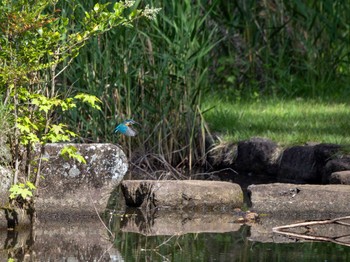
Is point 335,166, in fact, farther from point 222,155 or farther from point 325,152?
point 222,155

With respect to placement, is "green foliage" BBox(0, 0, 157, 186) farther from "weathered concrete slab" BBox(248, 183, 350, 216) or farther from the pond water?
"weathered concrete slab" BBox(248, 183, 350, 216)

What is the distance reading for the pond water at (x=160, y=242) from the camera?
645cm

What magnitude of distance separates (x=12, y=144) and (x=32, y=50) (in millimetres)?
672

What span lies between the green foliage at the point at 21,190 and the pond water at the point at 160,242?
0.25m

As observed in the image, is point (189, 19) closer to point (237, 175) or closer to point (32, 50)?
point (237, 175)

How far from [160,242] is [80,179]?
109 cm

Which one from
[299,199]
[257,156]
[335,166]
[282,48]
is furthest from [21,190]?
[282,48]

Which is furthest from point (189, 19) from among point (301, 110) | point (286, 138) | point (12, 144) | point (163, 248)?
point (163, 248)

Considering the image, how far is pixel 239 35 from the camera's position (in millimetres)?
13328

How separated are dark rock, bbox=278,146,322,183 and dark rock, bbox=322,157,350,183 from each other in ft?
0.85

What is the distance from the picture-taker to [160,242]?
274 inches

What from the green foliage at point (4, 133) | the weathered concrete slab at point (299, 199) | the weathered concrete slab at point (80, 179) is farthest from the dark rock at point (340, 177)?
the green foliage at point (4, 133)

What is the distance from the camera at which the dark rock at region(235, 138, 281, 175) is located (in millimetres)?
10070

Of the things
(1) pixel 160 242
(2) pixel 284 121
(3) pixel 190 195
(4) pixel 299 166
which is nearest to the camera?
(1) pixel 160 242
